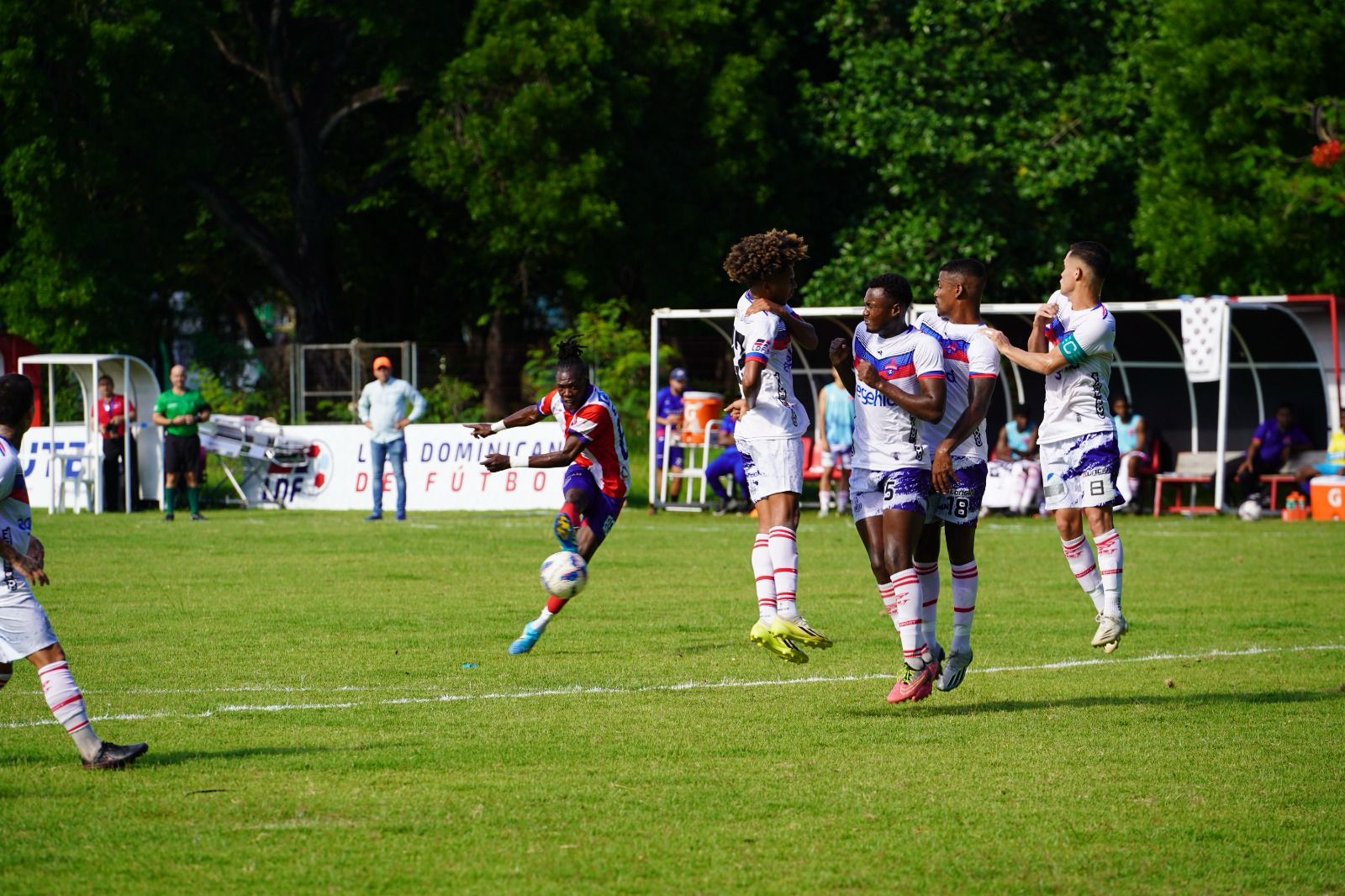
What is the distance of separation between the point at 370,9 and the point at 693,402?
11979mm

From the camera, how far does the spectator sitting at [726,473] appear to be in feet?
82.5

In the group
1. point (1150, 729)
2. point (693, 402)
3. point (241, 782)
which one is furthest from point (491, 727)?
point (693, 402)

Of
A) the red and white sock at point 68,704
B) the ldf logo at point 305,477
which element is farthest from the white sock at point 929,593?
the ldf logo at point 305,477

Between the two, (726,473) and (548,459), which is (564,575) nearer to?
(548,459)

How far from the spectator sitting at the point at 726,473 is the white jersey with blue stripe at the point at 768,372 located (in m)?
15.4

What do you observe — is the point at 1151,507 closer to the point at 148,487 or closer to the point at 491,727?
the point at 148,487

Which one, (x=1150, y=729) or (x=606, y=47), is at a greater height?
(x=606, y=47)

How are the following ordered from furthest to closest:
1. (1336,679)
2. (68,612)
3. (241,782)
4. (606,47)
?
(606,47), (68,612), (1336,679), (241,782)

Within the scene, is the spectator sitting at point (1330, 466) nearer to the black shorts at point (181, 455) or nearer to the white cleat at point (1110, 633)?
the white cleat at point (1110, 633)

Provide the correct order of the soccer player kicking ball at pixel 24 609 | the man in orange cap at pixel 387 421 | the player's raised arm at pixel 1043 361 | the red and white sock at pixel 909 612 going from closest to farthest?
the soccer player kicking ball at pixel 24 609 < the red and white sock at pixel 909 612 < the player's raised arm at pixel 1043 361 < the man in orange cap at pixel 387 421

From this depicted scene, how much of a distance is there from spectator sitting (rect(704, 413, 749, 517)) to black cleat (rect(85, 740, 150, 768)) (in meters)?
18.1

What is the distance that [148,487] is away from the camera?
1058 inches

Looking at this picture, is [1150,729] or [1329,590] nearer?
[1150,729]

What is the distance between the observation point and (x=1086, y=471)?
31.4 ft
